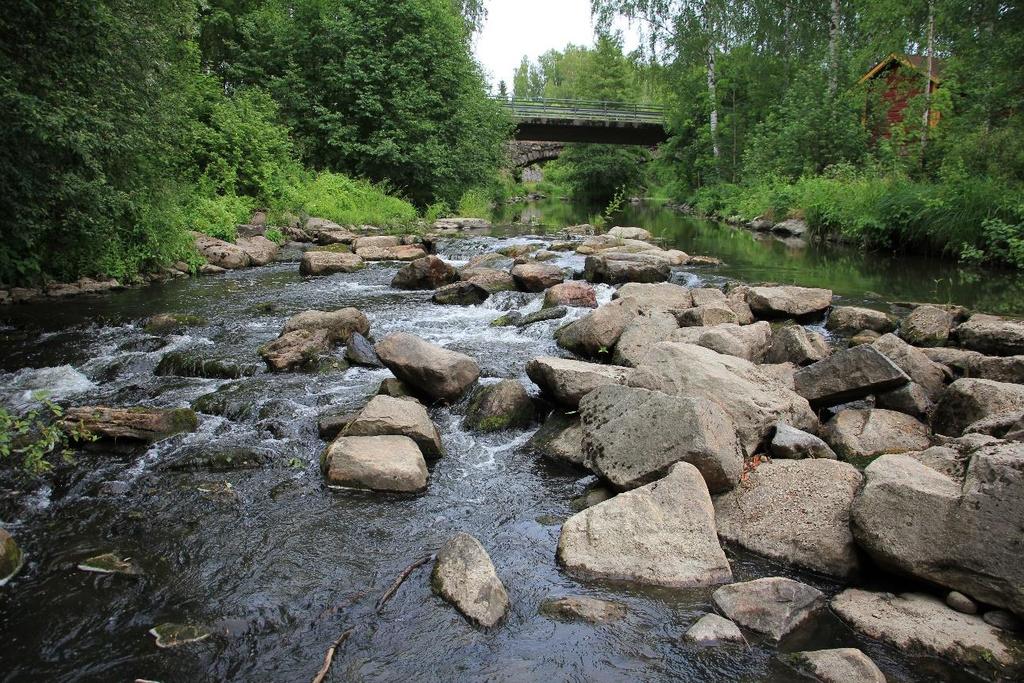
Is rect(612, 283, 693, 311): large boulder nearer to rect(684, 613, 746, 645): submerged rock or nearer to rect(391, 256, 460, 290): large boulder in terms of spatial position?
rect(391, 256, 460, 290): large boulder

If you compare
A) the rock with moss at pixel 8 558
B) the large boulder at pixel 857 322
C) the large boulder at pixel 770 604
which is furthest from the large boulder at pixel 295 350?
the large boulder at pixel 857 322

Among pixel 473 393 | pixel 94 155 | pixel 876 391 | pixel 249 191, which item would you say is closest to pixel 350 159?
pixel 249 191

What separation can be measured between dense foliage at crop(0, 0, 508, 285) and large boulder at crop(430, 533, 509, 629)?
854cm

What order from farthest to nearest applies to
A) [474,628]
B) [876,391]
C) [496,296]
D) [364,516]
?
[496,296]
[876,391]
[364,516]
[474,628]

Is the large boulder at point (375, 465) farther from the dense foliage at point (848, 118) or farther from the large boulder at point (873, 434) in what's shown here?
the dense foliage at point (848, 118)

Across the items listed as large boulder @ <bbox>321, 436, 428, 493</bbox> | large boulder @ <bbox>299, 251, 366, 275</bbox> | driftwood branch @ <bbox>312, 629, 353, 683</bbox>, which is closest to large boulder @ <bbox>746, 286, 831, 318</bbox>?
large boulder @ <bbox>321, 436, 428, 493</bbox>

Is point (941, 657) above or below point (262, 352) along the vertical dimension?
below

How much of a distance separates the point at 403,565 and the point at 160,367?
561 cm

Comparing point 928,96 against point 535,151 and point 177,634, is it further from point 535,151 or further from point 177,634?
point 535,151

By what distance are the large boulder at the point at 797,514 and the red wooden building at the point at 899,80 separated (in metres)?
23.0

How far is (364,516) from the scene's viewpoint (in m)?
5.28

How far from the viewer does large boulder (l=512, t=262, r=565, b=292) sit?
12461 mm

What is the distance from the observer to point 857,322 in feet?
32.3

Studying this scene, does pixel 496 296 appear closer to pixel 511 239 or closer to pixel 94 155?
pixel 94 155
